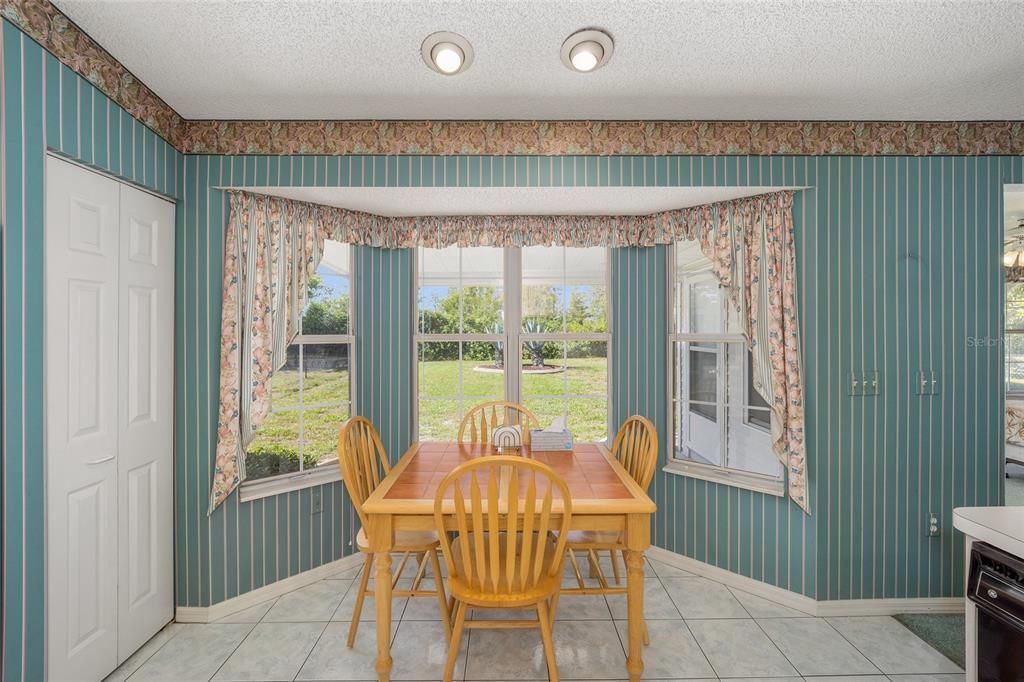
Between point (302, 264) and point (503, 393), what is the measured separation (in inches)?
62.2

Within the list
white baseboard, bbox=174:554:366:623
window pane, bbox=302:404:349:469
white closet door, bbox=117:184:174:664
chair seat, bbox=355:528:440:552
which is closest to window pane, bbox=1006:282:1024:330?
chair seat, bbox=355:528:440:552

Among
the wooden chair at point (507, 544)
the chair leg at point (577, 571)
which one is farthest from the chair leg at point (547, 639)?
the chair leg at point (577, 571)

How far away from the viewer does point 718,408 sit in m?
3.12

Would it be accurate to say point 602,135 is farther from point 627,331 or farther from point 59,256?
point 59,256

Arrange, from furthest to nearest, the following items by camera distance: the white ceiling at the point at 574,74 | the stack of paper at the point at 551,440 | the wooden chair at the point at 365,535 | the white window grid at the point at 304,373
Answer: the white window grid at the point at 304,373, the stack of paper at the point at 551,440, the wooden chair at the point at 365,535, the white ceiling at the point at 574,74

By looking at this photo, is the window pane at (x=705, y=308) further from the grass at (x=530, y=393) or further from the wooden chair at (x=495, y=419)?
the wooden chair at (x=495, y=419)

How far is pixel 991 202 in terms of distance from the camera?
2604 millimetres

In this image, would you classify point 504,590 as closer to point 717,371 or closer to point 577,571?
point 577,571

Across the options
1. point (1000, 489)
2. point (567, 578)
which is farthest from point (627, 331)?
point (1000, 489)

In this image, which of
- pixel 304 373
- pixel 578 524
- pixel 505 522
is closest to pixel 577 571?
pixel 578 524

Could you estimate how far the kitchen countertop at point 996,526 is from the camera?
5.01 feet

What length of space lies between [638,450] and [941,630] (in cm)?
170

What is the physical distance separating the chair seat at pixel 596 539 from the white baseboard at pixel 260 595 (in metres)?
1.60

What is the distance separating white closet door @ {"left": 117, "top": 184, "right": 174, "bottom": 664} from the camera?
7.13 ft
